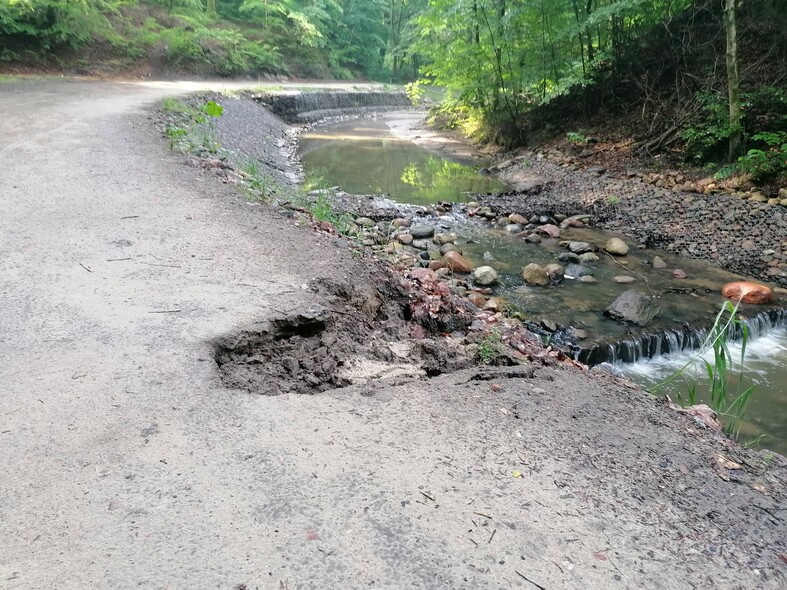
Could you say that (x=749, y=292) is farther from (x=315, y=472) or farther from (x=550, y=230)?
(x=315, y=472)

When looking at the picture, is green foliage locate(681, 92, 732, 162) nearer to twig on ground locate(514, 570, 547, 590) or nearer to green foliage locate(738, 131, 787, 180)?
green foliage locate(738, 131, 787, 180)

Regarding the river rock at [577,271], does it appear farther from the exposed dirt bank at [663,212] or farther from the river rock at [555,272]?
the exposed dirt bank at [663,212]

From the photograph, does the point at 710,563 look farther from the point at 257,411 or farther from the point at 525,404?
the point at 257,411

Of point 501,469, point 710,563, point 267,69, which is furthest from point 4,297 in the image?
point 267,69

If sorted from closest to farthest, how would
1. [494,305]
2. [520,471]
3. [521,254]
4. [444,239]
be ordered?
[520,471] → [494,305] → [521,254] → [444,239]

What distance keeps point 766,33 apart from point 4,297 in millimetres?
14883

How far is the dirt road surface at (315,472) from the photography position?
2004 mm

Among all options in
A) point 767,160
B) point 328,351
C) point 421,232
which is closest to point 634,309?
point 421,232

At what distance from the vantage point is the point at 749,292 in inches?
281

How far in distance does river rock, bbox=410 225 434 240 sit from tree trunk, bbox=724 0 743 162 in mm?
6081

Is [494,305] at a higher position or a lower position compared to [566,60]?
lower

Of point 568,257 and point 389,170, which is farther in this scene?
point 389,170

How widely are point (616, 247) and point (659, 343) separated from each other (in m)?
3.06

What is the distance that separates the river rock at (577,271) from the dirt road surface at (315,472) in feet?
13.9
